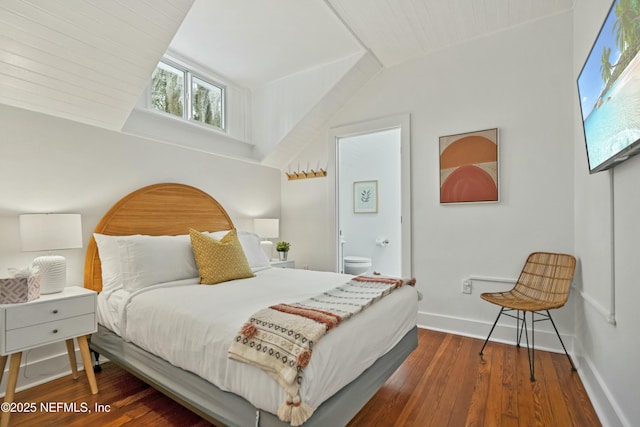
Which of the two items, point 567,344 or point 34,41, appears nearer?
point 34,41

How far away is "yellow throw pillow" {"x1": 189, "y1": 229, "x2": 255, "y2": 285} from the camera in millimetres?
2395

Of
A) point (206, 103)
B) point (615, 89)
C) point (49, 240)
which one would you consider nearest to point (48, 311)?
point (49, 240)

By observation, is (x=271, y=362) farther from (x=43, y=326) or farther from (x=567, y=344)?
(x=567, y=344)

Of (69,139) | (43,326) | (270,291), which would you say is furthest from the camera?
(69,139)

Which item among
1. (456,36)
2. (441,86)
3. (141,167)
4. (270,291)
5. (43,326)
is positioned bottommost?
(43,326)

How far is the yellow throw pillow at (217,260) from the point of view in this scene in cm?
239

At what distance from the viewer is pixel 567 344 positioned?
2631mm

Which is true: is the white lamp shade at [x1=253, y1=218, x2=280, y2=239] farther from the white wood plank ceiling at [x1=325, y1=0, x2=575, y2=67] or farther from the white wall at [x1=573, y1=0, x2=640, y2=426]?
the white wall at [x1=573, y1=0, x2=640, y2=426]

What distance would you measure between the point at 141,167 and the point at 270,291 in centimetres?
178

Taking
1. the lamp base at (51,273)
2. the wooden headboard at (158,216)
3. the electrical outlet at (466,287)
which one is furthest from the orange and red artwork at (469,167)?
the lamp base at (51,273)

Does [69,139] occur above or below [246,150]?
below

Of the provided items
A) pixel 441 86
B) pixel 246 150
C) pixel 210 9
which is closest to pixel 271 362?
pixel 210 9

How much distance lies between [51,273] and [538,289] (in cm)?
365

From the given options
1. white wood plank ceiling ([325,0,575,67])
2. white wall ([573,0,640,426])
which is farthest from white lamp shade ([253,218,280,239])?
white wall ([573,0,640,426])
